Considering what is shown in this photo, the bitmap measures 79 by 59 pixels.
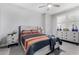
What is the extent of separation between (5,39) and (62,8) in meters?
1.25

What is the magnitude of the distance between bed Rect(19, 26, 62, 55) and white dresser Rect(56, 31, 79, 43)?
0.20 metres

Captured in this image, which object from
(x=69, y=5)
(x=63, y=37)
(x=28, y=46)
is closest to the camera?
(x=28, y=46)

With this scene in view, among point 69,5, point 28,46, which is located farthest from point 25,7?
point 69,5

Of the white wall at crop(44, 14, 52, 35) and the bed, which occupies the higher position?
the white wall at crop(44, 14, 52, 35)

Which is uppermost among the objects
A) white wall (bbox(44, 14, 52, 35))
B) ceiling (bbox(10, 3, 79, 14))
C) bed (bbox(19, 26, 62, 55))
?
ceiling (bbox(10, 3, 79, 14))

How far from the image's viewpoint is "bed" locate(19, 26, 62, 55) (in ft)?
4.71

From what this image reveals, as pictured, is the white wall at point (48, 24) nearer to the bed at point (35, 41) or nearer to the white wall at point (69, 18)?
the bed at point (35, 41)

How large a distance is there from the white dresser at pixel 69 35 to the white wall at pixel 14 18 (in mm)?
475

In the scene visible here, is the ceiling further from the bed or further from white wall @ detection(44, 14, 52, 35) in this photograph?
the bed

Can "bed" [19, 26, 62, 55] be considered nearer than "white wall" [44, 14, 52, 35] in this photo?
Yes

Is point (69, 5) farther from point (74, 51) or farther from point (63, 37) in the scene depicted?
point (74, 51)

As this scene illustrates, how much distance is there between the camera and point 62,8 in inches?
63.2

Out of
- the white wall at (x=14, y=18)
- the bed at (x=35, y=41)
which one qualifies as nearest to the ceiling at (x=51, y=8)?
the white wall at (x=14, y=18)

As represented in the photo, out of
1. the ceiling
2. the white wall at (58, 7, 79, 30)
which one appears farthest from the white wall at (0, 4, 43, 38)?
the white wall at (58, 7, 79, 30)
